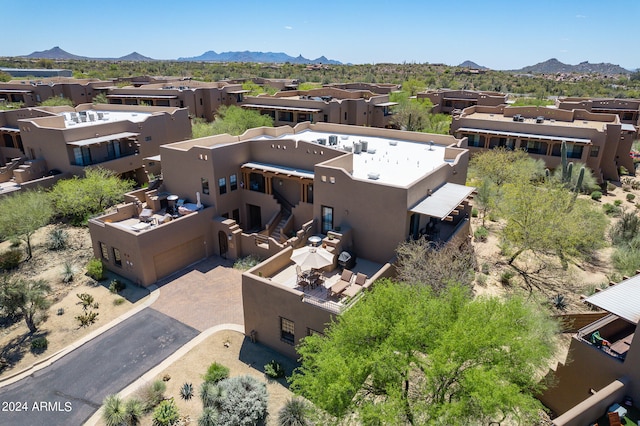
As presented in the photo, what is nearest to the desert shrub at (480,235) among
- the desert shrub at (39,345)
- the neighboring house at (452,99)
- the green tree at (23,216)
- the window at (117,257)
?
the window at (117,257)

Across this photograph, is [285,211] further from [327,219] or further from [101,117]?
[101,117]

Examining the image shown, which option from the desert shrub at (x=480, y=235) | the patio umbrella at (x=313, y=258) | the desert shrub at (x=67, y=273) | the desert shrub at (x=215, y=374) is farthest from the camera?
the desert shrub at (x=480, y=235)

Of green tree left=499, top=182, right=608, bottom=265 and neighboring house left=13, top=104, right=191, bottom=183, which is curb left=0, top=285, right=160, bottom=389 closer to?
neighboring house left=13, top=104, right=191, bottom=183

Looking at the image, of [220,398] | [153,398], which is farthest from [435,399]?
[153,398]

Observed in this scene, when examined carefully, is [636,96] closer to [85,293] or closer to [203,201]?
[203,201]

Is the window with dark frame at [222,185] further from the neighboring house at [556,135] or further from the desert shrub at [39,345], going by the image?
the neighboring house at [556,135]

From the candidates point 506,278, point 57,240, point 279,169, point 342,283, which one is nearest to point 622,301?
point 506,278
